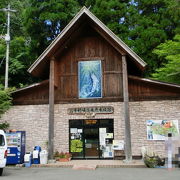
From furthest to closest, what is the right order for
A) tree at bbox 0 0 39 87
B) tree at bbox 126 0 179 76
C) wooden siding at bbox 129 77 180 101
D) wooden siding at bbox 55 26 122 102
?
tree at bbox 0 0 39 87, tree at bbox 126 0 179 76, wooden siding at bbox 55 26 122 102, wooden siding at bbox 129 77 180 101

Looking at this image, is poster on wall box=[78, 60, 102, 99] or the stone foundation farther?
poster on wall box=[78, 60, 102, 99]

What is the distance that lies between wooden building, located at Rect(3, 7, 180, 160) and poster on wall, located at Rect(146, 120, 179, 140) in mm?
213

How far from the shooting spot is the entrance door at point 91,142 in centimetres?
1569

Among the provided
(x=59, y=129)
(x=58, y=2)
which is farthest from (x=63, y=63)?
(x=58, y=2)

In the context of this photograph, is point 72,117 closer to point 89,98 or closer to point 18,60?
point 89,98

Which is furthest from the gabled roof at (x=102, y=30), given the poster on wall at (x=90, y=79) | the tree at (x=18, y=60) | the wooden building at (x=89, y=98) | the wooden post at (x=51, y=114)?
→ the tree at (x=18, y=60)

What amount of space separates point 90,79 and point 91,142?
395 cm

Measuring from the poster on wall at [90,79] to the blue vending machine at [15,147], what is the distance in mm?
4486

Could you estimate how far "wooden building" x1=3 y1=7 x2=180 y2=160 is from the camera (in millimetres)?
15266

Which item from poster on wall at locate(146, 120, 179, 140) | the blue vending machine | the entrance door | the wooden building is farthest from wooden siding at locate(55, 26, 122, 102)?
the blue vending machine

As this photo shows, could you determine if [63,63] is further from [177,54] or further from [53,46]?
[177,54]

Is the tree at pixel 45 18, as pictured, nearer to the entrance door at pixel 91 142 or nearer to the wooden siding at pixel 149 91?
the wooden siding at pixel 149 91

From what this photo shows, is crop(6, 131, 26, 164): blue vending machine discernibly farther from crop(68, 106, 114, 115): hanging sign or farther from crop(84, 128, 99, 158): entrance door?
crop(84, 128, 99, 158): entrance door

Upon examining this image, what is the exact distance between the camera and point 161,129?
600 inches
